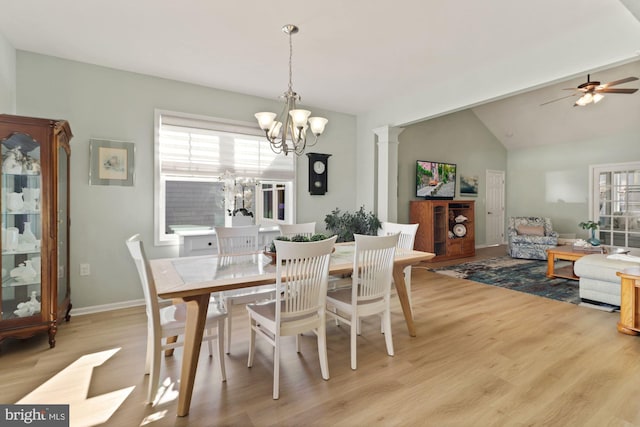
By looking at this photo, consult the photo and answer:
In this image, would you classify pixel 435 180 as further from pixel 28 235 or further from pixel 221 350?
pixel 28 235

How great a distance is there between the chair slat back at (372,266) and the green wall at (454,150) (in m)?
3.98

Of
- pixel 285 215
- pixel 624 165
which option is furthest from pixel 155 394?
pixel 624 165

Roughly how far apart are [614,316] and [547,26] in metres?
2.89

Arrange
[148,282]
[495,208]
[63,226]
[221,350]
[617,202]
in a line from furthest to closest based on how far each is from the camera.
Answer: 1. [495,208]
2. [617,202]
3. [63,226]
4. [221,350]
5. [148,282]

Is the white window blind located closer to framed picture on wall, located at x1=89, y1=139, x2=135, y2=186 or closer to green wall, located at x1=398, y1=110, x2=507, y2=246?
framed picture on wall, located at x1=89, y1=139, x2=135, y2=186

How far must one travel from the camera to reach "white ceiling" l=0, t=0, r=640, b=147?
8.14 ft

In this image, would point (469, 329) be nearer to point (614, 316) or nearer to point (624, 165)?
point (614, 316)

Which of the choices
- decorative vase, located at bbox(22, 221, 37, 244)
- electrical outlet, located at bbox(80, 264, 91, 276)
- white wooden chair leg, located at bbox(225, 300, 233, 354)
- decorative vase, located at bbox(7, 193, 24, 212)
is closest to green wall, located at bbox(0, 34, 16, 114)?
decorative vase, located at bbox(7, 193, 24, 212)

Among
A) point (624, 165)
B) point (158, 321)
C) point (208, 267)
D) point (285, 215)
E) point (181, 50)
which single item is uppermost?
point (181, 50)

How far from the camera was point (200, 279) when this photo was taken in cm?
200

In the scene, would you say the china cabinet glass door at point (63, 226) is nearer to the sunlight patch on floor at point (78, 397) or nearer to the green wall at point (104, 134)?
the green wall at point (104, 134)

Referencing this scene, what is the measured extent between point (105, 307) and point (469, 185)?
724 cm

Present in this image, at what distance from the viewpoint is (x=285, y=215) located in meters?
Result: 4.93

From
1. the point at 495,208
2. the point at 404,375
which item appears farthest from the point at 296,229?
the point at 495,208
